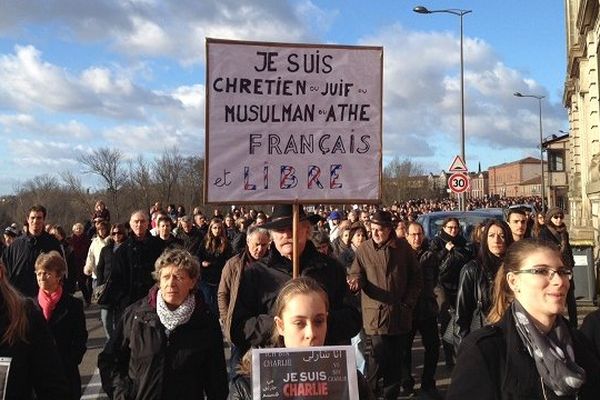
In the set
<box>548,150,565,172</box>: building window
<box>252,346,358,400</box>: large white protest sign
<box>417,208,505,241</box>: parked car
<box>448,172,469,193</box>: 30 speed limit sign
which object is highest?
<box>548,150,565,172</box>: building window

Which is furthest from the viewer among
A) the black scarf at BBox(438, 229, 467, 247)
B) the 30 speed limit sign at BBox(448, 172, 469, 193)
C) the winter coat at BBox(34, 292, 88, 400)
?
the 30 speed limit sign at BBox(448, 172, 469, 193)

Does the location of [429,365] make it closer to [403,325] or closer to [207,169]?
[403,325]

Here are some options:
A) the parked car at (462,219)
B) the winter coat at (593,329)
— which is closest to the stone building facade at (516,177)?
the parked car at (462,219)

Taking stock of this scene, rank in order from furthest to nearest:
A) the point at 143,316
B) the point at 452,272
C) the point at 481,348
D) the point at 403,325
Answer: the point at 452,272 → the point at 403,325 → the point at 143,316 → the point at 481,348

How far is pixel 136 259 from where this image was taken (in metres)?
7.25

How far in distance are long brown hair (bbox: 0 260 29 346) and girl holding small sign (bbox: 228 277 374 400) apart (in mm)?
914

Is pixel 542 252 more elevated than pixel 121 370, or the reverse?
pixel 542 252

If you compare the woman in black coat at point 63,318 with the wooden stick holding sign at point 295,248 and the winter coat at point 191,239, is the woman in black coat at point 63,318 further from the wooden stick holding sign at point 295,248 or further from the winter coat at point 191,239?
the winter coat at point 191,239

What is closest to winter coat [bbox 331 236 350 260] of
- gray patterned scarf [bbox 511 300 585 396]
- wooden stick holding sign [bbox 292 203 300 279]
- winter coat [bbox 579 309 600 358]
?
wooden stick holding sign [bbox 292 203 300 279]

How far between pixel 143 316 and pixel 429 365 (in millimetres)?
4151

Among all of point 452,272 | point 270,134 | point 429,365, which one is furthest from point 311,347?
point 452,272

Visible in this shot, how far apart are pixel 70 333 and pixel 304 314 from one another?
104 inches

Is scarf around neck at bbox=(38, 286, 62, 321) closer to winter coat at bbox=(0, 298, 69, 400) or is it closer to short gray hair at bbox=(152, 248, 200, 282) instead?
short gray hair at bbox=(152, 248, 200, 282)

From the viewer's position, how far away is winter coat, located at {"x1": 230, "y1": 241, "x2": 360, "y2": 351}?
145 inches
